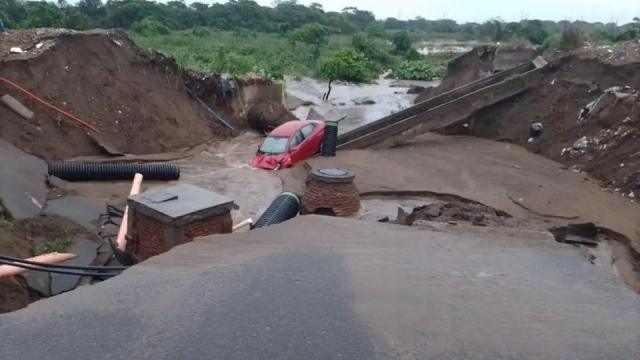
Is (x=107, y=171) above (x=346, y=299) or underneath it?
underneath

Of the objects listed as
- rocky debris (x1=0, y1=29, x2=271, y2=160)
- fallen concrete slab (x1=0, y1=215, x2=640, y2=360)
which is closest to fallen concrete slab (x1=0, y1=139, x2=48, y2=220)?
rocky debris (x1=0, y1=29, x2=271, y2=160)

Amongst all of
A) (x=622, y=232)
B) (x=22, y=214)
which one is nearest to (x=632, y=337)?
(x=622, y=232)

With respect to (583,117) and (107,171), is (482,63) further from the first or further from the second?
(107,171)

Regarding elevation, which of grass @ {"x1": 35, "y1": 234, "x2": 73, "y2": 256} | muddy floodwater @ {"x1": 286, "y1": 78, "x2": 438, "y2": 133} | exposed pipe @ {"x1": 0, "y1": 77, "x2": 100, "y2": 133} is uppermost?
exposed pipe @ {"x1": 0, "y1": 77, "x2": 100, "y2": 133}

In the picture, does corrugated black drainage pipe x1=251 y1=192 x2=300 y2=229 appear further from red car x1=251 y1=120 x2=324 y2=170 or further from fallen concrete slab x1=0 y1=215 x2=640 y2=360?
red car x1=251 y1=120 x2=324 y2=170

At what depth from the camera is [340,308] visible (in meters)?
3.84

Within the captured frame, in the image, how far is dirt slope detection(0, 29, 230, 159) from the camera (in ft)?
47.5

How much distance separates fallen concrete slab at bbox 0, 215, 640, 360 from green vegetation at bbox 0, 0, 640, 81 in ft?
57.9

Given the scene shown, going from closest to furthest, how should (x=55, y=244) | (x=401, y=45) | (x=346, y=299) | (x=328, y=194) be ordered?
(x=346, y=299)
(x=55, y=244)
(x=328, y=194)
(x=401, y=45)

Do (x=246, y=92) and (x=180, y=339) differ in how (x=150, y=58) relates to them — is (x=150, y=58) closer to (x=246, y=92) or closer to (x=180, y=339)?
(x=246, y=92)

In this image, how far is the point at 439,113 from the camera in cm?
1811

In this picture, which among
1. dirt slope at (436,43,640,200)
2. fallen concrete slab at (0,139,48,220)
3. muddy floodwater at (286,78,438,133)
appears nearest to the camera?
fallen concrete slab at (0,139,48,220)

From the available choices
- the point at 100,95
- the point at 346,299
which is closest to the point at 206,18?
the point at 100,95

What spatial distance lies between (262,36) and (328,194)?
2255 inches
